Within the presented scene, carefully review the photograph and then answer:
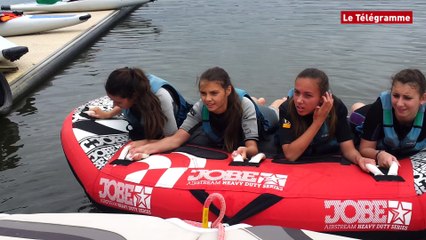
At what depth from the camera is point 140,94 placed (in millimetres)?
3262

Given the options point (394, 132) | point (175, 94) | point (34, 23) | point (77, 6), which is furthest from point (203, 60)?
point (77, 6)

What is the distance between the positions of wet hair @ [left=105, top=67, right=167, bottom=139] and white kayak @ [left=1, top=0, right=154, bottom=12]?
1081cm

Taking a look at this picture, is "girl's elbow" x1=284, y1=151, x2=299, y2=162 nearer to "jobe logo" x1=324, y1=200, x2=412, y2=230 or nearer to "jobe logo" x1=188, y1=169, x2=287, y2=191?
"jobe logo" x1=188, y1=169, x2=287, y2=191

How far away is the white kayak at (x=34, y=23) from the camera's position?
31.0 ft

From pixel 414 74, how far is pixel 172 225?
5.60ft

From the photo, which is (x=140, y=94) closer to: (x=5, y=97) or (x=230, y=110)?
(x=230, y=110)

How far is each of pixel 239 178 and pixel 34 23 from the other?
8112 mm

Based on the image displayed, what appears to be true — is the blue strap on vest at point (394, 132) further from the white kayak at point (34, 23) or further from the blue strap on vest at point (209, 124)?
the white kayak at point (34, 23)

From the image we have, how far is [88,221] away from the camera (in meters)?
2.01

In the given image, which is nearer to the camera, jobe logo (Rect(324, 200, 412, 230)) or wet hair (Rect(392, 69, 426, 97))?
jobe logo (Rect(324, 200, 412, 230))

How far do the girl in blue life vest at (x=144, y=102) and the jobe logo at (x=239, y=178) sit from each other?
612 mm

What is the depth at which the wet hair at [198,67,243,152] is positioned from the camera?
3.06 meters

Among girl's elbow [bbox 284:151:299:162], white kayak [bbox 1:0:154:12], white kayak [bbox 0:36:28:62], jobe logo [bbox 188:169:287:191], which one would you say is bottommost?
jobe logo [bbox 188:169:287:191]

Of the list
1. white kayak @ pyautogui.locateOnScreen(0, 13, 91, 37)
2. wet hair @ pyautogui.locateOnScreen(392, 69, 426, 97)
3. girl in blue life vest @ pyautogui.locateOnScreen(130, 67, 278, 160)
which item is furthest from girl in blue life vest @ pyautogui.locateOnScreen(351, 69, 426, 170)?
white kayak @ pyautogui.locateOnScreen(0, 13, 91, 37)
